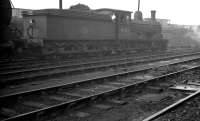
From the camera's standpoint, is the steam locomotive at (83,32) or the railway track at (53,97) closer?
the railway track at (53,97)

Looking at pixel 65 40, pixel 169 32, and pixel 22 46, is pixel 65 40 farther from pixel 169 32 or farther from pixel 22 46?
pixel 169 32

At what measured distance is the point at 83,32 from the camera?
18.2 m

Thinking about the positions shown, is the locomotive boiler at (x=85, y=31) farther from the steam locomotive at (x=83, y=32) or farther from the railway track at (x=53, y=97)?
the railway track at (x=53, y=97)

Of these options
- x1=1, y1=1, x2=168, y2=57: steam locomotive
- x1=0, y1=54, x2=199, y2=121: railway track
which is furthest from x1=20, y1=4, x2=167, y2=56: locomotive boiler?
x1=0, y1=54, x2=199, y2=121: railway track

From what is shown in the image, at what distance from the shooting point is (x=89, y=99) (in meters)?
6.17

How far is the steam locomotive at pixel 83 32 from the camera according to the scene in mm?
15961

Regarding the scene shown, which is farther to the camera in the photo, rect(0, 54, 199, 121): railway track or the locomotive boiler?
the locomotive boiler

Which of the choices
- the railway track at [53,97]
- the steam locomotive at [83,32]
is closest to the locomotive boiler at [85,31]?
the steam locomotive at [83,32]

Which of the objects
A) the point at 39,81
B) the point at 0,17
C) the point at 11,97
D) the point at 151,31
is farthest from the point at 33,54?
the point at 151,31

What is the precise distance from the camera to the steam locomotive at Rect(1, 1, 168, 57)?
16.0 meters

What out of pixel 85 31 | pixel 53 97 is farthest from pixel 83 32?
pixel 53 97

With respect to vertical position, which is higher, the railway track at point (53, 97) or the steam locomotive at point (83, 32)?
the steam locomotive at point (83, 32)

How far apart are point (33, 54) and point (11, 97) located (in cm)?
982

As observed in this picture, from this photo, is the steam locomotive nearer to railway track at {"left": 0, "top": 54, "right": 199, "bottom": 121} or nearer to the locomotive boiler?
the locomotive boiler
